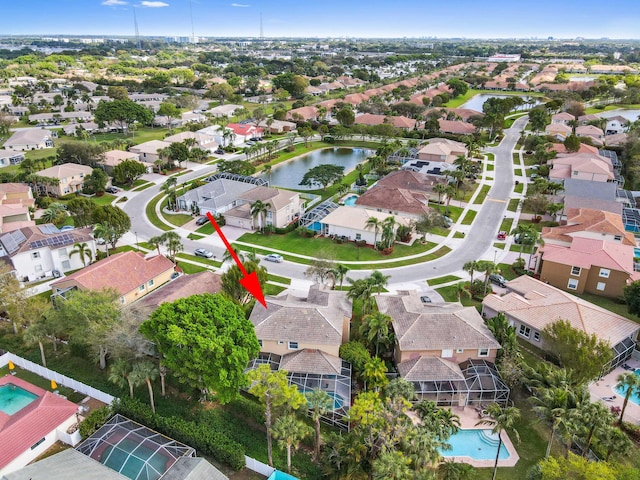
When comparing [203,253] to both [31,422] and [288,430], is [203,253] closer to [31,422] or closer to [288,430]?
[31,422]

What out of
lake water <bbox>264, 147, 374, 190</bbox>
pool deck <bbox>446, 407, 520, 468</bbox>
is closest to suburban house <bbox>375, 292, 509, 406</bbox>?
pool deck <bbox>446, 407, 520, 468</bbox>

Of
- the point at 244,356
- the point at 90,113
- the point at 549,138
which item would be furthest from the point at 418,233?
the point at 90,113

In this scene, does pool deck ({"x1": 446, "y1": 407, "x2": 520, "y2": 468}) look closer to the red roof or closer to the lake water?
the red roof

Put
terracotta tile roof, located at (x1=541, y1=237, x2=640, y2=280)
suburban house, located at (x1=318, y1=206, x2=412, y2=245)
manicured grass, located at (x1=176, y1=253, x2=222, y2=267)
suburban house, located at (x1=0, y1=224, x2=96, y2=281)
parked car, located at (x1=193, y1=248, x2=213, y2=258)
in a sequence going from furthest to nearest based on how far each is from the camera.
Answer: suburban house, located at (x1=318, y1=206, x2=412, y2=245) → parked car, located at (x1=193, y1=248, x2=213, y2=258) → manicured grass, located at (x1=176, y1=253, x2=222, y2=267) → suburban house, located at (x1=0, y1=224, x2=96, y2=281) → terracotta tile roof, located at (x1=541, y1=237, x2=640, y2=280)

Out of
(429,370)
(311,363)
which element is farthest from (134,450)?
(429,370)

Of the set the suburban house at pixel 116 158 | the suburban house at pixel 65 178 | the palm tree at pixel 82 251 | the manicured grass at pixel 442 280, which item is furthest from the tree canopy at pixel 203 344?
the suburban house at pixel 116 158
